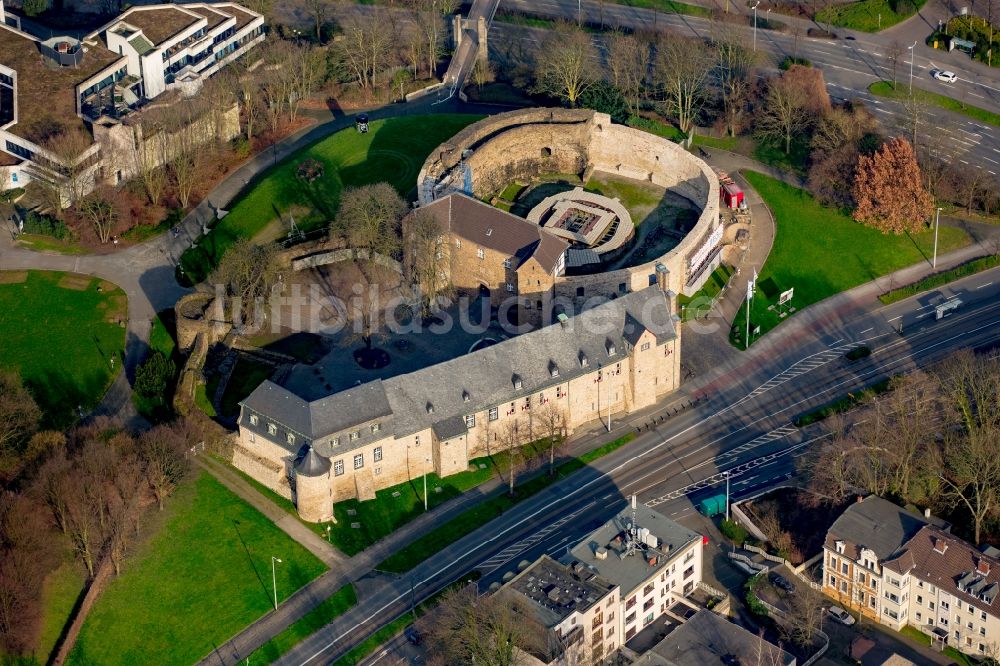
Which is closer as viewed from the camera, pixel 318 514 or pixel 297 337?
pixel 318 514

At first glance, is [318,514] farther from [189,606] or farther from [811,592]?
[811,592]

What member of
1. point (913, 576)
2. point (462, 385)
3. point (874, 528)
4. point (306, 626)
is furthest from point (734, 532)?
point (306, 626)

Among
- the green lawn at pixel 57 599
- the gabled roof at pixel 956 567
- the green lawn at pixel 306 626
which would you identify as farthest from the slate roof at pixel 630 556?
the green lawn at pixel 57 599

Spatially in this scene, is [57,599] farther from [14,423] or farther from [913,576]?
[913,576]

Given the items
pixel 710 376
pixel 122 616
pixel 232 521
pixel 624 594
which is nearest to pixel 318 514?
pixel 232 521

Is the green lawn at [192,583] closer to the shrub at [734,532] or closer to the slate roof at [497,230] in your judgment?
the shrub at [734,532]

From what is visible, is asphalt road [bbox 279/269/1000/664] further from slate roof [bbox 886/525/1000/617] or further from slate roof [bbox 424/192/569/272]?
slate roof [bbox 424/192/569/272]
